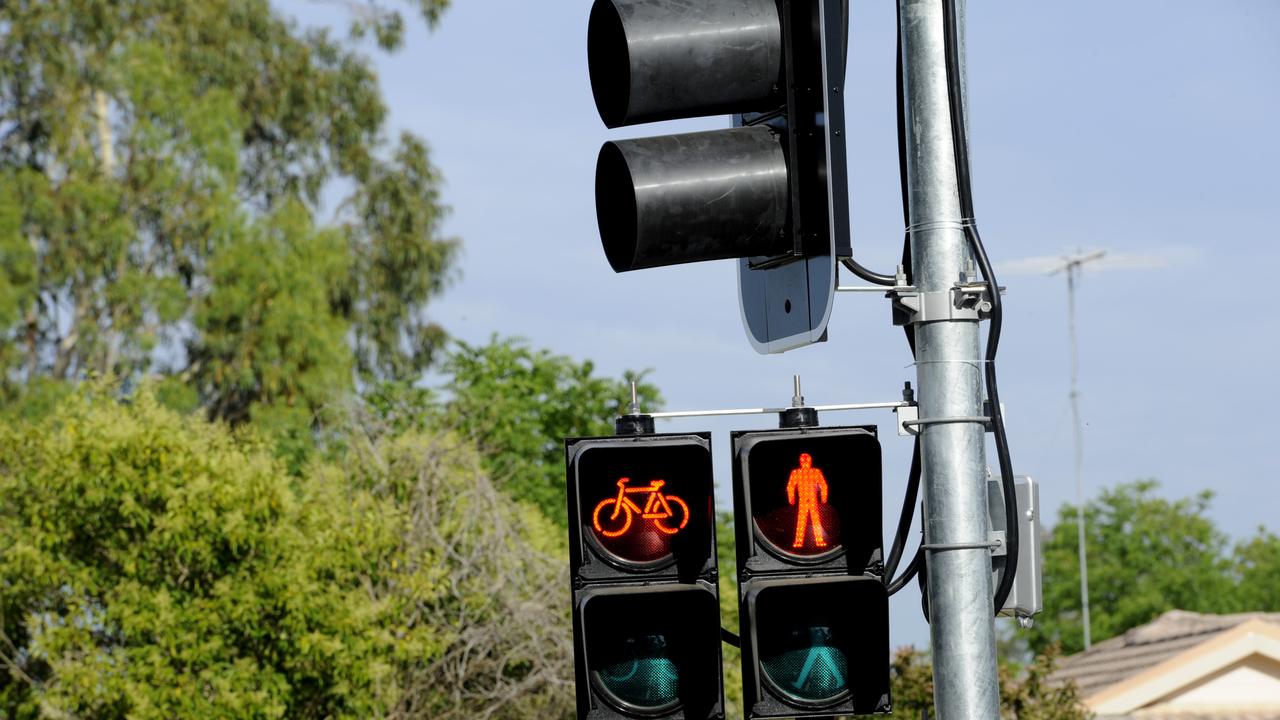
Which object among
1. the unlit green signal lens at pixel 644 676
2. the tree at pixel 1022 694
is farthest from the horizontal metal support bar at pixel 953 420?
the tree at pixel 1022 694

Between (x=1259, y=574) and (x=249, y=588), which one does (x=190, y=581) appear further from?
(x=1259, y=574)

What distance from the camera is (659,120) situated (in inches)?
156

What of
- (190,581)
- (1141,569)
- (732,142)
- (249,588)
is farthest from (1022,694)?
(1141,569)

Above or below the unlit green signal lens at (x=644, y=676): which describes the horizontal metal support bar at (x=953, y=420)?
above

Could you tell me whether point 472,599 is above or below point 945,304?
below

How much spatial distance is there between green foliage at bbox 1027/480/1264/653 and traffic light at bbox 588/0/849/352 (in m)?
73.9

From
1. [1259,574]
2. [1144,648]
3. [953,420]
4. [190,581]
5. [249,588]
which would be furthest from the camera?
[1259,574]

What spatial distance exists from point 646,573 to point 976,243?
3.88 feet

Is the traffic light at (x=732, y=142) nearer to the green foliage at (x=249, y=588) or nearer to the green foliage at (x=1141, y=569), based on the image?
the green foliage at (x=249, y=588)

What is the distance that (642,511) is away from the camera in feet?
14.0

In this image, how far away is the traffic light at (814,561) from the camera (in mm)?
4242

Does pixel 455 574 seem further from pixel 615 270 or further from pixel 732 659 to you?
pixel 615 270

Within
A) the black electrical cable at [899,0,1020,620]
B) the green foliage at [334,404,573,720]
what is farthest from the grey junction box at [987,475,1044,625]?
the green foliage at [334,404,573,720]

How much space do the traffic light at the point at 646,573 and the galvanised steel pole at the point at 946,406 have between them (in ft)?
2.00
